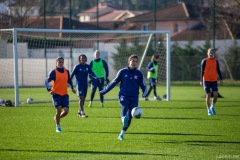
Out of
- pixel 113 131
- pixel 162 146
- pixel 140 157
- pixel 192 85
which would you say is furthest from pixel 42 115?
pixel 192 85

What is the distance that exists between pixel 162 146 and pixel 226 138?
1991mm

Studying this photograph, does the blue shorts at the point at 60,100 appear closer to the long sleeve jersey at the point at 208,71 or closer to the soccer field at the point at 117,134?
the soccer field at the point at 117,134

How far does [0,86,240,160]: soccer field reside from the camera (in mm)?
11219

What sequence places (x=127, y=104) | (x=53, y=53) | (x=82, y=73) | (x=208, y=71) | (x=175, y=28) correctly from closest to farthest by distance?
(x=127, y=104) < (x=208, y=71) < (x=82, y=73) < (x=53, y=53) < (x=175, y=28)

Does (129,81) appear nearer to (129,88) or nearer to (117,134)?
(129,88)

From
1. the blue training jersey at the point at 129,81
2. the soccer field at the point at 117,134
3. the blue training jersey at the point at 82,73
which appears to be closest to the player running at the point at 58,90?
the soccer field at the point at 117,134

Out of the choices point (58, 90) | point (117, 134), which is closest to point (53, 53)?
point (58, 90)

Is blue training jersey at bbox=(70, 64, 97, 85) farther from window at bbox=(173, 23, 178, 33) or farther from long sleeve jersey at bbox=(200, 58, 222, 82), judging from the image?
window at bbox=(173, 23, 178, 33)

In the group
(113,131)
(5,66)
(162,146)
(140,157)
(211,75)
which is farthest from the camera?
(5,66)

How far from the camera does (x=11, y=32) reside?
75.7 ft

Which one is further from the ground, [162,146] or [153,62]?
[153,62]

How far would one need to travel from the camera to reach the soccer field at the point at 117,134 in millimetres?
11219

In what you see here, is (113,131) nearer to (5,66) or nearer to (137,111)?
(137,111)

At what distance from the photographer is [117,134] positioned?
46.5ft
